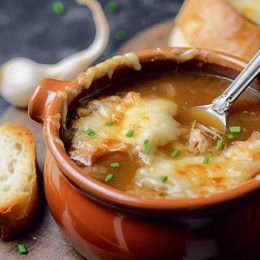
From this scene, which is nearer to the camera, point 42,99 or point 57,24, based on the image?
point 42,99

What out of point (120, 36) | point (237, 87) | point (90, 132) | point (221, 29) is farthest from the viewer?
point (120, 36)

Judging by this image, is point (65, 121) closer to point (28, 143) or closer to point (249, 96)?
point (28, 143)

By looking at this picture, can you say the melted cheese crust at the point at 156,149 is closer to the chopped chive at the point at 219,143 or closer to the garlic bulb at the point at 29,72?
the chopped chive at the point at 219,143

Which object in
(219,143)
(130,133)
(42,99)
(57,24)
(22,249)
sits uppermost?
(219,143)

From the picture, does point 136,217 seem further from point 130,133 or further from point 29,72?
point 29,72

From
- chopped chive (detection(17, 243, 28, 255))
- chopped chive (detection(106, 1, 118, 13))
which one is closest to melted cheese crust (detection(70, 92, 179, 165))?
chopped chive (detection(17, 243, 28, 255))

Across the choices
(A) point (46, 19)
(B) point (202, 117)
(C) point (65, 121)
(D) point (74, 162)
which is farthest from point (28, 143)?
(A) point (46, 19)

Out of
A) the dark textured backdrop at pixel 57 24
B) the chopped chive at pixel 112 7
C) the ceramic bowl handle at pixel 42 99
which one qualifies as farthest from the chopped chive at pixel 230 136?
the chopped chive at pixel 112 7

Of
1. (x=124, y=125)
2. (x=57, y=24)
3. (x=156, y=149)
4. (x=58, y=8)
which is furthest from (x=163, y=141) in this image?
A: (x=58, y=8)
